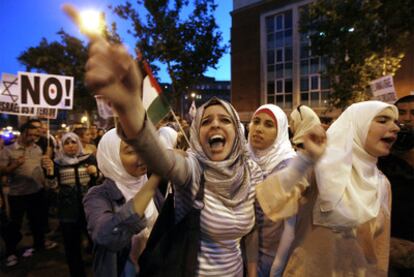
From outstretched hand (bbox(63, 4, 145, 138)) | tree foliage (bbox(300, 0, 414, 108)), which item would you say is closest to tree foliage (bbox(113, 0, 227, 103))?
tree foliage (bbox(300, 0, 414, 108))

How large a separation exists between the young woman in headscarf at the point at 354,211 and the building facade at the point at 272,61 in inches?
873

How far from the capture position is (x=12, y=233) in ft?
15.3

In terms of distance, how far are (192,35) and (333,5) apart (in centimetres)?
707

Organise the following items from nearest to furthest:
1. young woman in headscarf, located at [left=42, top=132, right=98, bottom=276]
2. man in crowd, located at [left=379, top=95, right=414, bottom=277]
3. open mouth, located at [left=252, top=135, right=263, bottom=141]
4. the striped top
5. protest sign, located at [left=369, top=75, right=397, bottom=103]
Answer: the striped top
man in crowd, located at [left=379, top=95, right=414, bottom=277]
open mouth, located at [left=252, top=135, right=263, bottom=141]
young woman in headscarf, located at [left=42, top=132, right=98, bottom=276]
protest sign, located at [left=369, top=75, right=397, bottom=103]

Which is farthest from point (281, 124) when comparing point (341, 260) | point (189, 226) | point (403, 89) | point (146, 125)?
point (403, 89)

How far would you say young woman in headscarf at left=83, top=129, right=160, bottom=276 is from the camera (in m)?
1.60

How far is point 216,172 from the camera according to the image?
1.76 meters

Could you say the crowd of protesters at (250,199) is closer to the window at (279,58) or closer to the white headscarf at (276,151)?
the white headscarf at (276,151)

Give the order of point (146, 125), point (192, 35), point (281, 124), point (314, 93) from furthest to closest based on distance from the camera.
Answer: point (314, 93)
point (192, 35)
point (281, 124)
point (146, 125)

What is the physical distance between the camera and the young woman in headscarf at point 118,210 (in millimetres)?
1600

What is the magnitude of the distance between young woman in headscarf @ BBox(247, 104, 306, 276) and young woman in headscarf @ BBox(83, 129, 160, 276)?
2.58 ft

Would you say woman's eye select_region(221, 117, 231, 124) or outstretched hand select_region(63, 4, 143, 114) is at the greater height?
outstretched hand select_region(63, 4, 143, 114)

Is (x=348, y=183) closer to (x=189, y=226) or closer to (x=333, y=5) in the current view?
(x=189, y=226)

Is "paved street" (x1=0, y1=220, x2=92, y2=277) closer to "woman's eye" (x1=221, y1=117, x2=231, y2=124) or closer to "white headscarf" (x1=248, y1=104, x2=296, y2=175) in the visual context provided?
"white headscarf" (x1=248, y1=104, x2=296, y2=175)
